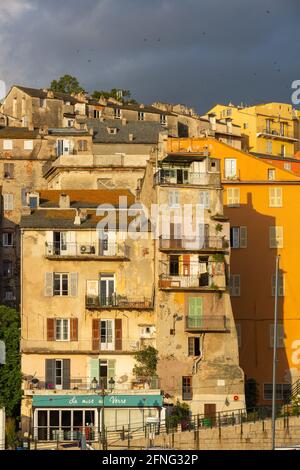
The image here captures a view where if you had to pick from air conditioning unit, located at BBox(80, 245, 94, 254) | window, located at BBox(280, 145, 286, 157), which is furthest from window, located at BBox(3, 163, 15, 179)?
air conditioning unit, located at BBox(80, 245, 94, 254)

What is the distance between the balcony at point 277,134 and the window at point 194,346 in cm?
5931

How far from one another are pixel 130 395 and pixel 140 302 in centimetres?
631

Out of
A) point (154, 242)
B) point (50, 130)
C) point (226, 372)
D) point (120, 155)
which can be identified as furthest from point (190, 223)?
point (50, 130)

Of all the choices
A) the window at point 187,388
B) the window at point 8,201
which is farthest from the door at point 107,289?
the window at point 8,201

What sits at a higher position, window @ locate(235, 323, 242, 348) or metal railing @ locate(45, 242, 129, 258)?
metal railing @ locate(45, 242, 129, 258)

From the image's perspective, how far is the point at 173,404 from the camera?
88.4 m

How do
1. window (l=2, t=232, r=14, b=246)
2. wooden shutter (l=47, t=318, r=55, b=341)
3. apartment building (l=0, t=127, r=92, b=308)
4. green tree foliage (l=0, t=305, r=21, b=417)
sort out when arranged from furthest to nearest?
window (l=2, t=232, r=14, b=246) < apartment building (l=0, t=127, r=92, b=308) < green tree foliage (l=0, t=305, r=21, b=417) < wooden shutter (l=47, t=318, r=55, b=341)

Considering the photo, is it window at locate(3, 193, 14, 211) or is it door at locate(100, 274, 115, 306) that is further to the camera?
window at locate(3, 193, 14, 211)

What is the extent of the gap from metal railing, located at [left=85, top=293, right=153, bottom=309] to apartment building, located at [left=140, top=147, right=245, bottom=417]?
3.27 feet

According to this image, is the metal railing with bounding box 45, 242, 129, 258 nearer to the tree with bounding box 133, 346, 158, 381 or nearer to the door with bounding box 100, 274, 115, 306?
the door with bounding box 100, 274, 115, 306

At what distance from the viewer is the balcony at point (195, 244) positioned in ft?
298

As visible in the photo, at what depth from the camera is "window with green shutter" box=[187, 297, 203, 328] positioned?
294 ft

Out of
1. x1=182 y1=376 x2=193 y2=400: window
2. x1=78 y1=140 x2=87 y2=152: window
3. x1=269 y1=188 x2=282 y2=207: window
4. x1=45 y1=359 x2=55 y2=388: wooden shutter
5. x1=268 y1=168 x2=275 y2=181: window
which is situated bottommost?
x1=182 y1=376 x2=193 y2=400: window

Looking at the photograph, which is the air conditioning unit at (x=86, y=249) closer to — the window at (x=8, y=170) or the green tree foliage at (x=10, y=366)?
the green tree foliage at (x=10, y=366)
